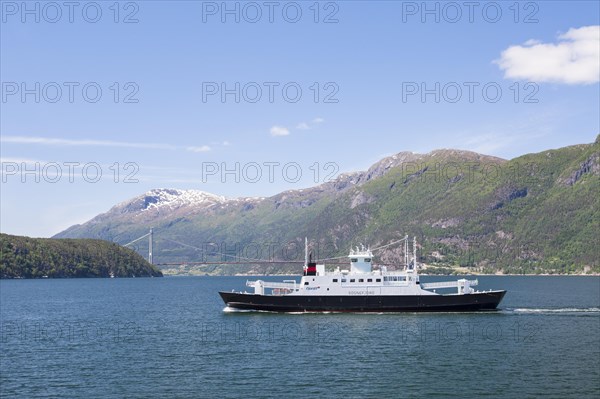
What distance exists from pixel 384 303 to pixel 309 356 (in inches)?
1320

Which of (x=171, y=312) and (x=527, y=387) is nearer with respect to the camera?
(x=527, y=387)

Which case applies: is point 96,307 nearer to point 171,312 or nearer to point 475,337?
point 171,312

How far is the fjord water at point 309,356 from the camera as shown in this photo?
46.2 metres

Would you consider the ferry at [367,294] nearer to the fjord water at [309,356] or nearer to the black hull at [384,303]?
the black hull at [384,303]

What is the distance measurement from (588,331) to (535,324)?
8079 mm

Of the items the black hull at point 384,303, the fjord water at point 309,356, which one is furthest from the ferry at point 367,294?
the fjord water at point 309,356

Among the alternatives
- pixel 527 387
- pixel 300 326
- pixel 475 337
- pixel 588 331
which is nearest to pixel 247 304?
pixel 300 326

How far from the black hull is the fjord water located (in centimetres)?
164

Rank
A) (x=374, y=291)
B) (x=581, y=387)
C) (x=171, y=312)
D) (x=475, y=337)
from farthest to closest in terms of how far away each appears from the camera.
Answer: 1. (x=171, y=312)
2. (x=374, y=291)
3. (x=475, y=337)
4. (x=581, y=387)

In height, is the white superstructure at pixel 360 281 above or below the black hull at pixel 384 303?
above

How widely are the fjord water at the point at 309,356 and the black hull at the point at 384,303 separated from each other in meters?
1.64

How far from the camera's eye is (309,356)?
5925cm

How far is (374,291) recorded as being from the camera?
9088cm

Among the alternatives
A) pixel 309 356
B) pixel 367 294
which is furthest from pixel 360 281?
pixel 309 356
